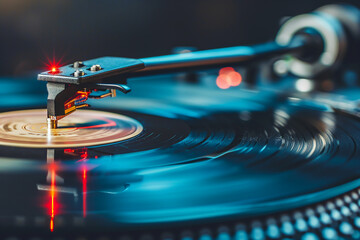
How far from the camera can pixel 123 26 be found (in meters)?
1.97

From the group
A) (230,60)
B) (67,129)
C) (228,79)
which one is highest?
(228,79)

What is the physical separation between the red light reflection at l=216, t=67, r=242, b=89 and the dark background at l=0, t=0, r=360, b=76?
400 millimetres

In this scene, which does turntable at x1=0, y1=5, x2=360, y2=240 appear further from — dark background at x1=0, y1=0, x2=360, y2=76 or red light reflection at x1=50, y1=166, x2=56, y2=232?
dark background at x1=0, y1=0, x2=360, y2=76

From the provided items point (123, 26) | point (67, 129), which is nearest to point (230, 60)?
point (67, 129)

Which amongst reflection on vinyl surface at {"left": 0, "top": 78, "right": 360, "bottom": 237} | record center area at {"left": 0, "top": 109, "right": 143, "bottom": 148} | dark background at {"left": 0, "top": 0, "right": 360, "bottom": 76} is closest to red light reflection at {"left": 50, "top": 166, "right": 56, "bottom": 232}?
reflection on vinyl surface at {"left": 0, "top": 78, "right": 360, "bottom": 237}

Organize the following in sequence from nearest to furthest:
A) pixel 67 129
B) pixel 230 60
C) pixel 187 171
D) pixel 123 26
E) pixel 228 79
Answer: pixel 187 171, pixel 67 129, pixel 230 60, pixel 228 79, pixel 123 26

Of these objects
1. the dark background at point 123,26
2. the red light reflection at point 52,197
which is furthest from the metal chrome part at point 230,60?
the dark background at point 123,26

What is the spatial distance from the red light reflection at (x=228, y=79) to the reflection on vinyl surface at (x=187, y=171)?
0.54 metres

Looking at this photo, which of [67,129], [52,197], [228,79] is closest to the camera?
[52,197]

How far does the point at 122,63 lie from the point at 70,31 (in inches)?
39.7

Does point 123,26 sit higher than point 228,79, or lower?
higher

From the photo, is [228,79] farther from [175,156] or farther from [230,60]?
[175,156]

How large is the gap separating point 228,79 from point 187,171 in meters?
1.03

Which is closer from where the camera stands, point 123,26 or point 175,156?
point 175,156
